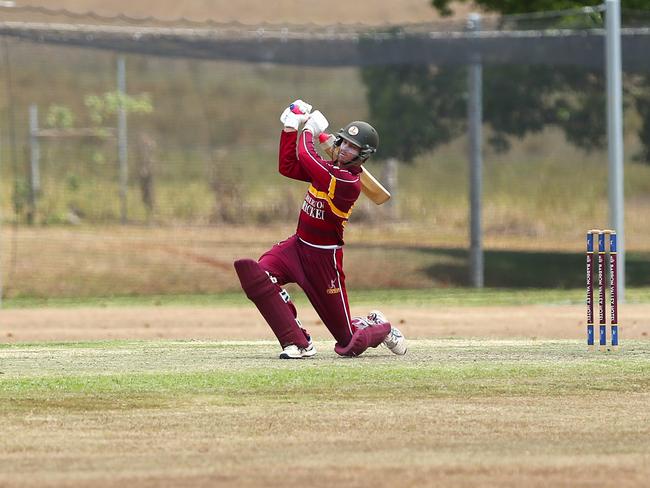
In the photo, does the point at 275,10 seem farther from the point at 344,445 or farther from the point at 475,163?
the point at 344,445

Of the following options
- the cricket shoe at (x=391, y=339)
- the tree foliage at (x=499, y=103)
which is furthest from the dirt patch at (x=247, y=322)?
the tree foliage at (x=499, y=103)

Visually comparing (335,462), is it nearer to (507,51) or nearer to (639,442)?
(639,442)

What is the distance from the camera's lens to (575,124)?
28.6 m

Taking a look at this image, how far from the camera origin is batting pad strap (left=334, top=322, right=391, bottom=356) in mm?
13133

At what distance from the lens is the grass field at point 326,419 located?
834cm

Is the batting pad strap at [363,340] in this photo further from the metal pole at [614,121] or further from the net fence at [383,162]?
the net fence at [383,162]

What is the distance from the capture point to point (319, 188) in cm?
1286

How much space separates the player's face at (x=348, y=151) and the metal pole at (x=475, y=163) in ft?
44.6

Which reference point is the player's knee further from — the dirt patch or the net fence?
the net fence

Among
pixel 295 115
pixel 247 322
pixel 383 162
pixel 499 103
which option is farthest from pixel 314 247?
pixel 383 162

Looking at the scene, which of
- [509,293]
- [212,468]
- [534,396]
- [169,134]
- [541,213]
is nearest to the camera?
[212,468]

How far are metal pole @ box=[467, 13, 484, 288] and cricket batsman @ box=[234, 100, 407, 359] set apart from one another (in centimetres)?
1338

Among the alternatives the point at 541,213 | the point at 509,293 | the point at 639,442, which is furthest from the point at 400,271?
→ the point at 639,442

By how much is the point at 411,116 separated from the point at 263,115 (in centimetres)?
5682
